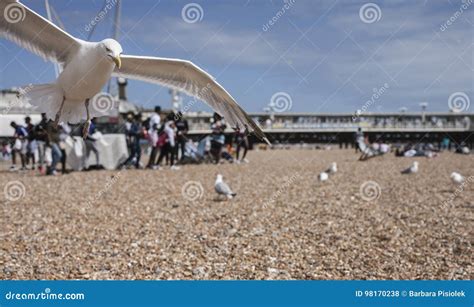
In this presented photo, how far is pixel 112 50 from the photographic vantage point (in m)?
2.73

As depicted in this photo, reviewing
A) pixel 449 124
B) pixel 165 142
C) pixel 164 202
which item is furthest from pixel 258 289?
pixel 449 124

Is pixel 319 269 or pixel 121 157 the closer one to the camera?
pixel 319 269

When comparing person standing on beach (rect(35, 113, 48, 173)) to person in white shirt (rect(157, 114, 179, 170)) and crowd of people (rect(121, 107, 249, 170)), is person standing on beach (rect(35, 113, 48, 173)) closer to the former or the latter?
crowd of people (rect(121, 107, 249, 170))

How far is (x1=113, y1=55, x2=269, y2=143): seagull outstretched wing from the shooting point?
3.37m

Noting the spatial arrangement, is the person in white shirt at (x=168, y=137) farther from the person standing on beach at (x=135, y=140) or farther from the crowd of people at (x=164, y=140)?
the person standing on beach at (x=135, y=140)

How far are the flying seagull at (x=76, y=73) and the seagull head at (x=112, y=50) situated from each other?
0.61ft

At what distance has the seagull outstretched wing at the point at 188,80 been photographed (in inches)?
132

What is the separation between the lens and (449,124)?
51312 millimetres

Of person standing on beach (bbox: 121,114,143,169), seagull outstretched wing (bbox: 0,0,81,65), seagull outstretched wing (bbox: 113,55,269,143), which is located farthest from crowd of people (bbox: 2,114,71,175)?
seagull outstretched wing (bbox: 113,55,269,143)

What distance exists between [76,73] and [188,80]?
2.80 feet

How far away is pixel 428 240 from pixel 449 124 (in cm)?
4872

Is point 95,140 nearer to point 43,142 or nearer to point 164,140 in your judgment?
point 43,142

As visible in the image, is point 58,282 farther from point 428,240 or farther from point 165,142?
point 165,142

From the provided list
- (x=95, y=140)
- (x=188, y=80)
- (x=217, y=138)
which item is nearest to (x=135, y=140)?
(x=95, y=140)
